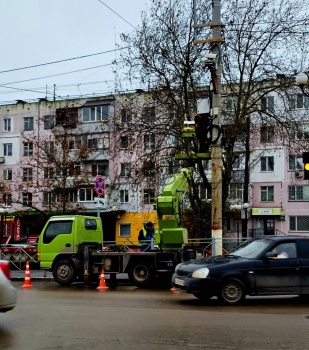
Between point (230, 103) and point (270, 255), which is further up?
point (230, 103)

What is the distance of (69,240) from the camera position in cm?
1986

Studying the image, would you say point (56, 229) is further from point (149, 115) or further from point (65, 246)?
point (149, 115)

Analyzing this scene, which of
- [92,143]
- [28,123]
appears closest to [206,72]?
[92,143]

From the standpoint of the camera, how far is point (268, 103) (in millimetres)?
27781

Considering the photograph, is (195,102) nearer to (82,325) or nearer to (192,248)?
(192,248)

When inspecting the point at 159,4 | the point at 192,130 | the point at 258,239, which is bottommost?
the point at 258,239

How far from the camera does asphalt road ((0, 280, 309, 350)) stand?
8695 millimetres

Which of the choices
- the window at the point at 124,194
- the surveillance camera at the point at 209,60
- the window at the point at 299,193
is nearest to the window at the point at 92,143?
the window at the point at 124,194

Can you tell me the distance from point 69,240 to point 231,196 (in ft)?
Answer: 52.4

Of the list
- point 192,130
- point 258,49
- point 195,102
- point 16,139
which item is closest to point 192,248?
point 192,130

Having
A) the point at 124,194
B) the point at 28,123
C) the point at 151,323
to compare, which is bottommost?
the point at 151,323

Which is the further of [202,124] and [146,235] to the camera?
[146,235]

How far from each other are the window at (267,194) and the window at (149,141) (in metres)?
31.1

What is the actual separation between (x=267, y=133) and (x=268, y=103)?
1364 millimetres
